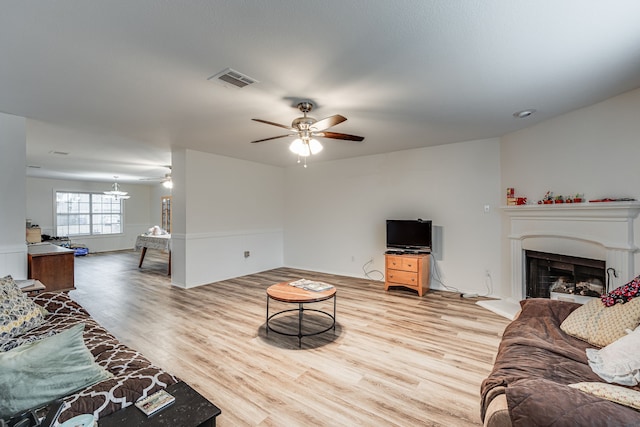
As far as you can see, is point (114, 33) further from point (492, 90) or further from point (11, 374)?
point (492, 90)

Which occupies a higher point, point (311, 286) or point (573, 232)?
point (573, 232)

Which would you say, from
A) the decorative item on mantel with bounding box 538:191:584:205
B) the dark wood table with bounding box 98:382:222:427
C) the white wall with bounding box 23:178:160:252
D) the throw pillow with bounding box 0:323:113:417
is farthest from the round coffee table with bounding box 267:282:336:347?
the white wall with bounding box 23:178:160:252

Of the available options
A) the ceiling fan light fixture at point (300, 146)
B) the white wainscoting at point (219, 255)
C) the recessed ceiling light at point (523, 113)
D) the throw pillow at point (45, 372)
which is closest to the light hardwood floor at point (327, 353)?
the white wainscoting at point (219, 255)

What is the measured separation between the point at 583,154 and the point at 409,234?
2.39m

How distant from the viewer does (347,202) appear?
5.83 metres

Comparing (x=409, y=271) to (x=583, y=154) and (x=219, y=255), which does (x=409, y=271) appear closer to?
(x=583, y=154)

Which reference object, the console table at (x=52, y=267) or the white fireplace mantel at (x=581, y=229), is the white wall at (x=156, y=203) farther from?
the white fireplace mantel at (x=581, y=229)

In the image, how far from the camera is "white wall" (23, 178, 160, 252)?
8.31m

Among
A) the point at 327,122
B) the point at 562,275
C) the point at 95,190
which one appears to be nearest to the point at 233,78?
the point at 327,122

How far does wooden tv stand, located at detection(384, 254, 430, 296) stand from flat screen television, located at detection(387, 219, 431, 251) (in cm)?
21

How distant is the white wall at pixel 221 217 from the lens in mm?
5000

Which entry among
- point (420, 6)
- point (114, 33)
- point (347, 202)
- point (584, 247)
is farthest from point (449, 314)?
point (114, 33)

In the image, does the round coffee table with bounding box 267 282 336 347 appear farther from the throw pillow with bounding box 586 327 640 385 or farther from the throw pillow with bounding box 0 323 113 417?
the throw pillow with bounding box 586 327 640 385

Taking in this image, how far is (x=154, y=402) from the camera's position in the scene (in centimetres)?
136
